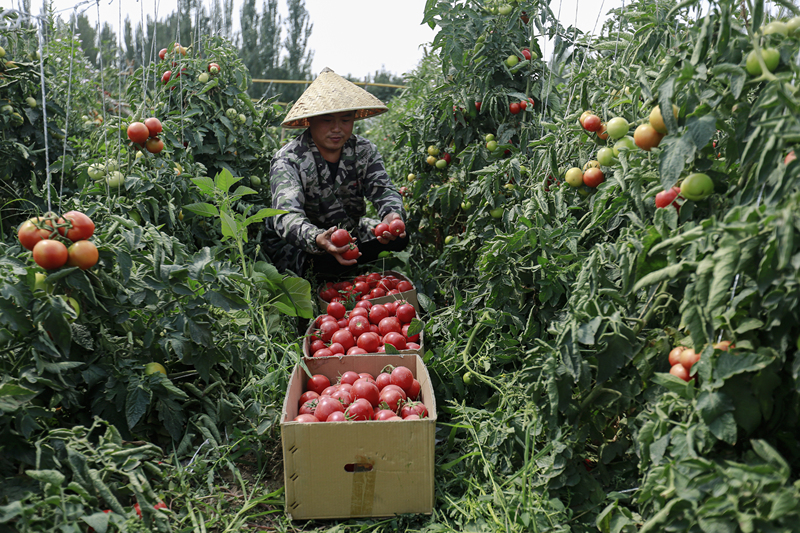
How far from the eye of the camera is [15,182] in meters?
2.63

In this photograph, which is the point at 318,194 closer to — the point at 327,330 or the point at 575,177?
the point at 327,330

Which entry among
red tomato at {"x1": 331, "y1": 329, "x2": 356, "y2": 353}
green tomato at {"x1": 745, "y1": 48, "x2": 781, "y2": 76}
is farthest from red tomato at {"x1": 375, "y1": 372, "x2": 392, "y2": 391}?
green tomato at {"x1": 745, "y1": 48, "x2": 781, "y2": 76}

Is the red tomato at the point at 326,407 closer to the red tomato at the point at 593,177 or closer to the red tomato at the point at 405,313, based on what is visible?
the red tomato at the point at 405,313

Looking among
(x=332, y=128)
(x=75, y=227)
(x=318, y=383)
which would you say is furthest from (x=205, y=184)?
(x=332, y=128)

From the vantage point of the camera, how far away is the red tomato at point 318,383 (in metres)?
1.94

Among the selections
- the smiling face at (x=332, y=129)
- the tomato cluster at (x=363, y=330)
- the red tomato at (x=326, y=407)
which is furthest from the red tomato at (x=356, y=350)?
the smiling face at (x=332, y=129)

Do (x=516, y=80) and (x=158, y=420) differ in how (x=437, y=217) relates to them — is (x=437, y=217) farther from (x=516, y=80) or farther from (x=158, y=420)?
(x=158, y=420)

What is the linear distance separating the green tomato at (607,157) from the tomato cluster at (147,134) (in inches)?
68.2

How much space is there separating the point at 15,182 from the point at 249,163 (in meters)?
1.23

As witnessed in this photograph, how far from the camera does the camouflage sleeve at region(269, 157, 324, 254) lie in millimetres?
2701

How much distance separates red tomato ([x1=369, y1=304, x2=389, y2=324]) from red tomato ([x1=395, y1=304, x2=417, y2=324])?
0.20 feet

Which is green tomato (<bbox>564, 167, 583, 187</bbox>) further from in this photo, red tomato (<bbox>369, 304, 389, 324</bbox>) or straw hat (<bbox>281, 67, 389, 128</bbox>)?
straw hat (<bbox>281, 67, 389, 128</bbox>)

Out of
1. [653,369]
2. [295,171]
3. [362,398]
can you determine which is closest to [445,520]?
[362,398]

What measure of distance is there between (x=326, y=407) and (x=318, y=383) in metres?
0.28
